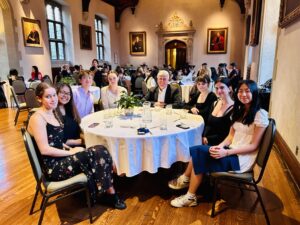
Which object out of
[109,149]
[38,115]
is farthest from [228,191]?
[38,115]

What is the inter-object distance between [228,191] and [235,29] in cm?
1152

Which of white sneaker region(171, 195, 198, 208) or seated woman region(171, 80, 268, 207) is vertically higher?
seated woman region(171, 80, 268, 207)

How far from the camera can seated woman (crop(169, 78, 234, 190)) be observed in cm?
259

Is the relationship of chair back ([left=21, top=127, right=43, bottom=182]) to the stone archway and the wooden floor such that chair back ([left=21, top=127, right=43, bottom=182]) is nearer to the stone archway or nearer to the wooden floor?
the wooden floor

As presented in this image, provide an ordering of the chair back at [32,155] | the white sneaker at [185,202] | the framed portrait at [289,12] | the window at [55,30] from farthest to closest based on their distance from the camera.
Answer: the window at [55,30], the framed portrait at [289,12], the white sneaker at [185,202], the chair back at [32,155]

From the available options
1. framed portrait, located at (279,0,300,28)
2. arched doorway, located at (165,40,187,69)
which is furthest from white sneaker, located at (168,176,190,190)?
arched doorway, located at (165,40,187,69)

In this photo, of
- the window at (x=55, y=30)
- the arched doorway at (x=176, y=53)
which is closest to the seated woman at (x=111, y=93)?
the window at (x=55, y=30)

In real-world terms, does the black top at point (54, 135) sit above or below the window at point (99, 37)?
below

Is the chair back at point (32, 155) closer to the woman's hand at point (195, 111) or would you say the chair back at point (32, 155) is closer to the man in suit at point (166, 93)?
the woman's hand at point (195, 111)

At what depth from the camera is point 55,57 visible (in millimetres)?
9711

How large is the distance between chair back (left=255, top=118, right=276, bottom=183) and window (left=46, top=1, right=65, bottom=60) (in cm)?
927

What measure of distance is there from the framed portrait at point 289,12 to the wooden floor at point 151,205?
2.06 metres

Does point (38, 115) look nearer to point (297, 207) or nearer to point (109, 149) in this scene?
point (109, 149)

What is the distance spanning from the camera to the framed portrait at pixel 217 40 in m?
12.5
